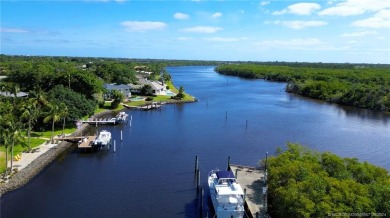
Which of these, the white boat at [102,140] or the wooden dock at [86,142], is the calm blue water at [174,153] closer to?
the wooden dock at [86,142]

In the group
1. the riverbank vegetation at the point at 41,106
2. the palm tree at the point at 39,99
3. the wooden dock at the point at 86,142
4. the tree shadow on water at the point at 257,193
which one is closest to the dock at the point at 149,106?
the riverbank vegetation at the point at 41,106

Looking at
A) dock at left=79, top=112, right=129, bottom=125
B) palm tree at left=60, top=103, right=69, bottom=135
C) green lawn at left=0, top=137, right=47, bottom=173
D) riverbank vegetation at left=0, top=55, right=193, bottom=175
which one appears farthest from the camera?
dock at left=79, top=112, right=129, bottom=125

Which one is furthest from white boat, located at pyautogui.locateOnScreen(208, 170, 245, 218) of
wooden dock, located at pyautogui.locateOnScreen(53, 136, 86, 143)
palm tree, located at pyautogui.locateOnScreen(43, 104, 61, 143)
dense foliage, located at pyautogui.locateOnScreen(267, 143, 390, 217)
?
palm tree, located at pyautogui.locateOnScreen(43, 104, 61, 143)

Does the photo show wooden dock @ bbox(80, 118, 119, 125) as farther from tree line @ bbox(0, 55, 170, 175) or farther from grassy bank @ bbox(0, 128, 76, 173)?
grassy bank @ bbox(0, 128, 76, 173)

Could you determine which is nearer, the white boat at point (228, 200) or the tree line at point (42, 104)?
the white boat at point (228, 200)

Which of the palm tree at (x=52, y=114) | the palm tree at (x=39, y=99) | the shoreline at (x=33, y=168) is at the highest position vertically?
the palm tree at (x=39, y=99)

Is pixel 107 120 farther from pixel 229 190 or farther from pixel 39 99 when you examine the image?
pixel 229 190

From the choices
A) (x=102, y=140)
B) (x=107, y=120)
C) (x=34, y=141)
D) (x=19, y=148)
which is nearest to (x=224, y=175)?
(x=102, y=140)
